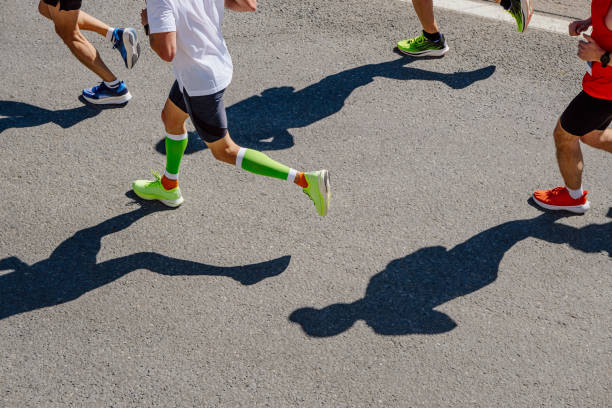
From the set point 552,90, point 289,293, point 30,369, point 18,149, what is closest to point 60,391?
point 30,369

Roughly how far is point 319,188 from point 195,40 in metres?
1.18

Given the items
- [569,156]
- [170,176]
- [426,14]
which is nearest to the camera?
[569,156]

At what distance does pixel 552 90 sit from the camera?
547 cm

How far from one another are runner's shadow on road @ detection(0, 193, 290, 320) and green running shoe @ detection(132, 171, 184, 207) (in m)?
0.44

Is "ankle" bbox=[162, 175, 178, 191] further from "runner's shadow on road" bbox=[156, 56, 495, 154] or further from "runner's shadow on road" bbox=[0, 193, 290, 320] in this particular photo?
"runner's shadow on road" bbox=[156, 56, 495, 154]

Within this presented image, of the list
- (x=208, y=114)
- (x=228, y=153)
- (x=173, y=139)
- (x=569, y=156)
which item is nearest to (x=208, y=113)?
(x=208, y=114)

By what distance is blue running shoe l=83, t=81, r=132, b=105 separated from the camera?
16.9 feet

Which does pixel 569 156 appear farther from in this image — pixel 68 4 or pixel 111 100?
pixel 68 4

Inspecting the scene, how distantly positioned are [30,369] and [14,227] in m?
1.18

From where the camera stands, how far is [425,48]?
5.75m

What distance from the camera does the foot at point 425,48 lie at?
5.75 meters

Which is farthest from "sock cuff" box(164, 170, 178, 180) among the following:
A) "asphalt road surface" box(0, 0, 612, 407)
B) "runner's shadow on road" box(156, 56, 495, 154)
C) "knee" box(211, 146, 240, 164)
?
"runner's shadow on road" box(156, 56, 495, 154)

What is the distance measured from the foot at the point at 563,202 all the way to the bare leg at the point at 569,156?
89 mm

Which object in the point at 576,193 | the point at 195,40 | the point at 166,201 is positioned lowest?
the point at 166,201
